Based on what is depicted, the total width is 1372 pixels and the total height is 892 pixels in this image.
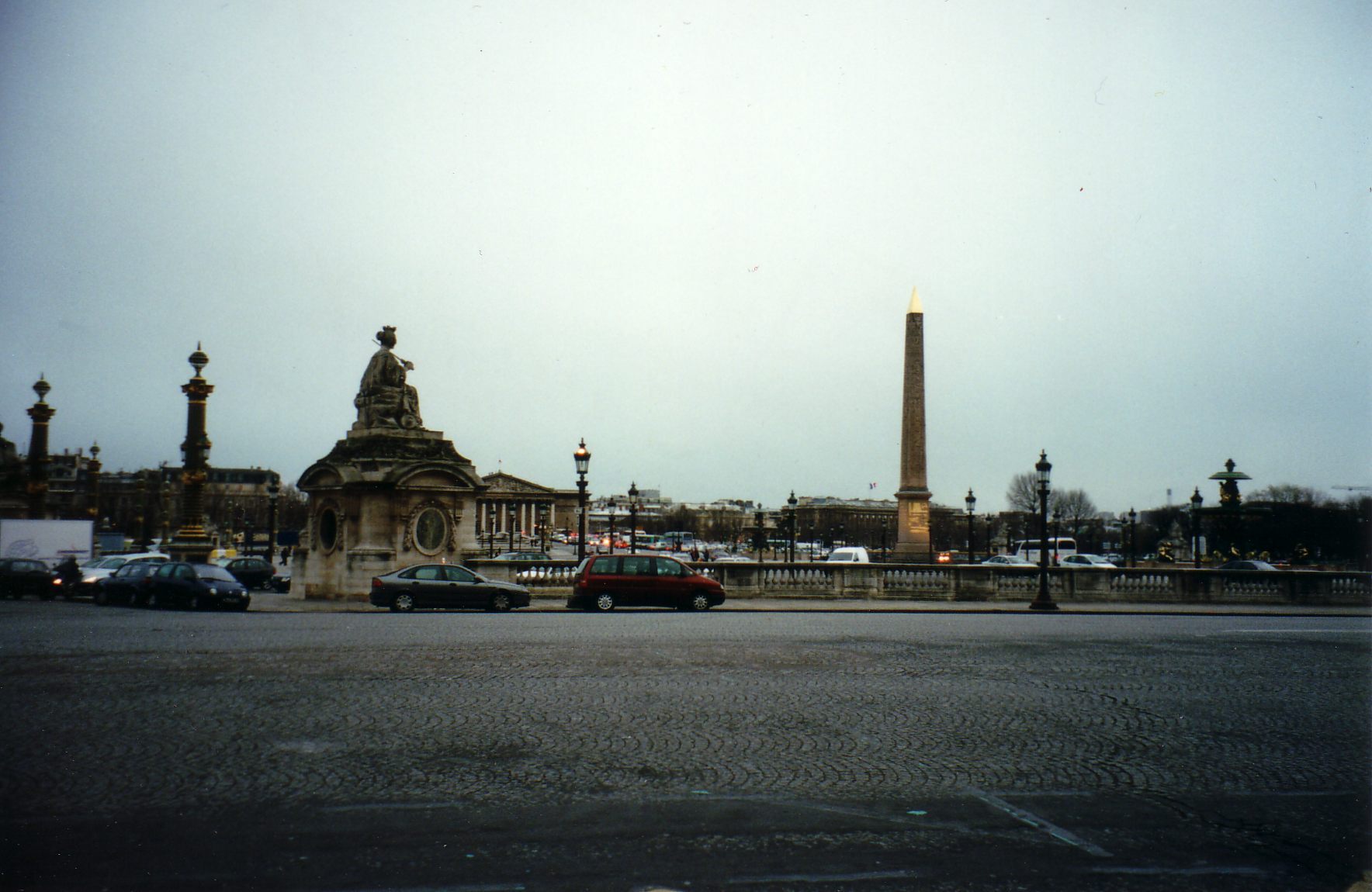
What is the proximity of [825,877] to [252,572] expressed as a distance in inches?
1411

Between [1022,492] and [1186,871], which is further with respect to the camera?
[1022,492]

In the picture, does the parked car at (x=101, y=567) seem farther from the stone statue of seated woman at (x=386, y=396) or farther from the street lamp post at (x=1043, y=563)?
the street lamp post at (x=1043, y=563)

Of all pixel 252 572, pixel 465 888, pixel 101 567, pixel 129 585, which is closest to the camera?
pixel 465 888

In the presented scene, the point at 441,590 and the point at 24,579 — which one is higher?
the point at 441,590

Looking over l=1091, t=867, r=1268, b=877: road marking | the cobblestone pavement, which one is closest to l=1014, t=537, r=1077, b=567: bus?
the cobblestone pavement

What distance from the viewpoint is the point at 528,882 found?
5.21m

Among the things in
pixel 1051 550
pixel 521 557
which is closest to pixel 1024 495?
pixel 1051 550

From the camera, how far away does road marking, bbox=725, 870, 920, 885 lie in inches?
208

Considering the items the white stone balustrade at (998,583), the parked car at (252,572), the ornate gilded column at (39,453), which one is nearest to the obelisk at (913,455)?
the white stone balustrade at (998,583)

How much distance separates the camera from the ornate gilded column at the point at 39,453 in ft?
150

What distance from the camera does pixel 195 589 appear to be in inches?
1006

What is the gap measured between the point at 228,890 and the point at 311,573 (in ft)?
85.2

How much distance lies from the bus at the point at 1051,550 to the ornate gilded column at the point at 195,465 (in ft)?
110

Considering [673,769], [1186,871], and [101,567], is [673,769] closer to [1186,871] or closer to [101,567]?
[1186,871]
